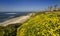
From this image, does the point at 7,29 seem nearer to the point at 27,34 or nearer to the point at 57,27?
the point at 27,34

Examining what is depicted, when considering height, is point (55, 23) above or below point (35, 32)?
above

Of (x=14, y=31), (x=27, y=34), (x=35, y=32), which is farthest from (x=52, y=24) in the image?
(x=14, y=31)

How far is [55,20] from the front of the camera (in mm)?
4367

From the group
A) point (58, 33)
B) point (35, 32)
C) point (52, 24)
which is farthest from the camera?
point (35, 32)

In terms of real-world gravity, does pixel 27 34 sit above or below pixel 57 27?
below

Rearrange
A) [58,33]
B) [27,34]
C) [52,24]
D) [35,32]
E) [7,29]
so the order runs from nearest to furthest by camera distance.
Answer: [58,33] < [52,24] < [35,32] < [27,34] < [7,29]

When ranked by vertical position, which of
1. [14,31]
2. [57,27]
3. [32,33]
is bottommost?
[14,31]

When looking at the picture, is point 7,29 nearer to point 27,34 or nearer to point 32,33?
point 27,34

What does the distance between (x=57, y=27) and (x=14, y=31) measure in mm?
3239

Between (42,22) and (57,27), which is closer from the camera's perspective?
(57,27)

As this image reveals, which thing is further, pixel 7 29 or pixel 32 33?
pixel 7 29

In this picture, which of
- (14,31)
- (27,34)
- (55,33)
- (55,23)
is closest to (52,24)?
(55,23)

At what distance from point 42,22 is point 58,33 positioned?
0.86 m

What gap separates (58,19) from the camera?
4453 millimetres
